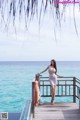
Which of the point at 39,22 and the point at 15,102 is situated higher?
the point at 39,22

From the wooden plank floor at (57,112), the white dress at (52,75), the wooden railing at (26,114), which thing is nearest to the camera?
the wooden railing at (26,114)

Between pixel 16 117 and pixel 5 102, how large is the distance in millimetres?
17599

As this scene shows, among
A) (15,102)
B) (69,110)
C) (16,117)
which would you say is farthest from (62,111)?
(15,102)

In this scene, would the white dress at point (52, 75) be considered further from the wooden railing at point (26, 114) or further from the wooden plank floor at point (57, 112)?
the wooden railing at point (26, 114)

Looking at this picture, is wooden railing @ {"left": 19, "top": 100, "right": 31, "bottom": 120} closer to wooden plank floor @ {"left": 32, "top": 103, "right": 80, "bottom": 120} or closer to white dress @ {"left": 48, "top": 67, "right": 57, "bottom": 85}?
wooden plank floor @ {"left": 32, "top": 103, "right": 80, "bottom": 120}

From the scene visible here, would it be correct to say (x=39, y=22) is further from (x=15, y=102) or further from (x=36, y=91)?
(x=15, y=102)

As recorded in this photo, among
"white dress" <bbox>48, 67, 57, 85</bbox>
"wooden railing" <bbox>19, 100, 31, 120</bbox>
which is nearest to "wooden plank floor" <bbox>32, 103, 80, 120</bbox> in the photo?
"white dress" <bbox>48, 67, 57, 85</bbox>

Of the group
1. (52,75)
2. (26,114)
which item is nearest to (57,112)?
(52,75)

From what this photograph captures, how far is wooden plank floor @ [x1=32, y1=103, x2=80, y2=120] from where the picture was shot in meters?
8.00

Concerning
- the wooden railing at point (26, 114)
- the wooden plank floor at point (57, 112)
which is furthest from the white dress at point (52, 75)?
the wooden railing at point (26, 114)

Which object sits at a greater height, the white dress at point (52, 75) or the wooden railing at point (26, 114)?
the white dress at point (52, 75)

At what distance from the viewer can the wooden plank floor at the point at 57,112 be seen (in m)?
8.00

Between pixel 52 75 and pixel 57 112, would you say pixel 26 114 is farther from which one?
pixel 52 75

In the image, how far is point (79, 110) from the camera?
28.7 ft
